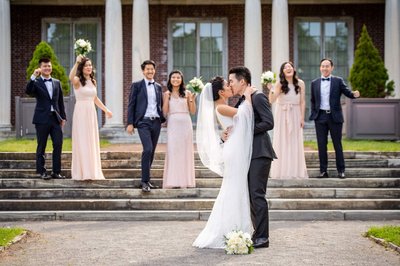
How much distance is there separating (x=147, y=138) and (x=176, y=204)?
Result: 1.26m

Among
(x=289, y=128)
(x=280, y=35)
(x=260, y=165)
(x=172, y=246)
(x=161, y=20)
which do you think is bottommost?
(x=172, y=246)

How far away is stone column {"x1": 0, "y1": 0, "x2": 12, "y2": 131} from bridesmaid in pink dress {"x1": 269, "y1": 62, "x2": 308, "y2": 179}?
11.9 meters

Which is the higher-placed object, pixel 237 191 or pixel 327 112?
pixel 327 112

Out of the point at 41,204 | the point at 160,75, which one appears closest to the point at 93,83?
the point at 41,204

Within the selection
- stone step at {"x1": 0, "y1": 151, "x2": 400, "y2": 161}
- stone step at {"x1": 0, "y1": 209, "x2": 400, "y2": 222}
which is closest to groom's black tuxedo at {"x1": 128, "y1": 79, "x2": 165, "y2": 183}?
stone step at {"x1": 0, "y1": 209, "x2": 400, "y2": 222}

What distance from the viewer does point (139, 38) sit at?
20.7 metres

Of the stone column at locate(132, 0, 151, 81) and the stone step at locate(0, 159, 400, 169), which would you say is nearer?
the stone step at locate(0, 159, 400, 169)

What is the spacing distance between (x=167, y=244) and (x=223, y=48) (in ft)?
54.6

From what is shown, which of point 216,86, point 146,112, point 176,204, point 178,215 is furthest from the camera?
point 146,112

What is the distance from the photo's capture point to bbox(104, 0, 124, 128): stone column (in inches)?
815

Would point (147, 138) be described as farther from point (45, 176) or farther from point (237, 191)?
point (237, 191)

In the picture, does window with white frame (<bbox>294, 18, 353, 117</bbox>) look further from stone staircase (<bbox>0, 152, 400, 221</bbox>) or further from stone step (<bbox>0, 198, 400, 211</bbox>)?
A: stone step (<bbox>0, 198, 400, 211</bbox>)

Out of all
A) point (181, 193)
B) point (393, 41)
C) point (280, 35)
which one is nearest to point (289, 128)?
point (181, 193)

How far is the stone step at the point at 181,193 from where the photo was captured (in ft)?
37.4
